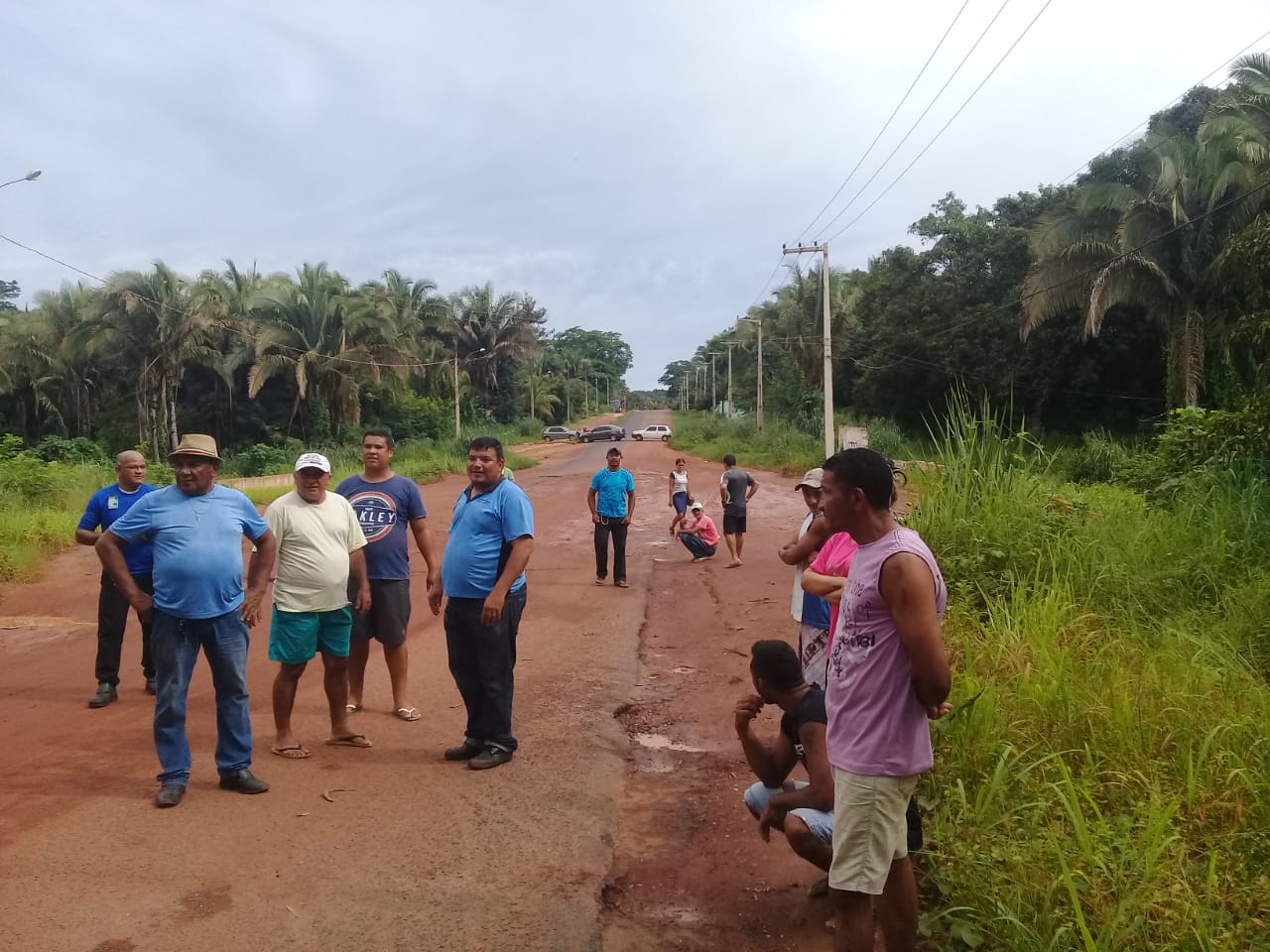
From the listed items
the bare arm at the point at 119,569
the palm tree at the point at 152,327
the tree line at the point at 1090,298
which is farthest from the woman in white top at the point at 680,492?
the palm tree at the point at 152,327

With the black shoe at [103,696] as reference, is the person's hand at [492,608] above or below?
above

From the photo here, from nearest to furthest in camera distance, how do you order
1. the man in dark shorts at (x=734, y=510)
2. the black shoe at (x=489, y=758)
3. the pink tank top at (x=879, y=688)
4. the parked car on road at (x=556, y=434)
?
1. the pink tank top at (x=879, y=688)
2. the black shoe at (x=489, y=758)
3. the man in dark shorts at (x=734, y=510)
4. the parked car on road at (x=556, y=434)

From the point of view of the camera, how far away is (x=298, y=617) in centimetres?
510

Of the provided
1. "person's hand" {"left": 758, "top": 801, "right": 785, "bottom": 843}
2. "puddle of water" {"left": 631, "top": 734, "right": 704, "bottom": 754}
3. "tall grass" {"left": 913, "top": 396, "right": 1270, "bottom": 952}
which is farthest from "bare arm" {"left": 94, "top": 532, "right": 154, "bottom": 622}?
"tall grass" {"left": 913, "top": 396, "right": 1270, "bottom": 952}

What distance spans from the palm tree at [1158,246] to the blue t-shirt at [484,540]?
21.1 meters

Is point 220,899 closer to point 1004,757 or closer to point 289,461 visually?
point 1004,757

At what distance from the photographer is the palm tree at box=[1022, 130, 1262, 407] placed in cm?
2177

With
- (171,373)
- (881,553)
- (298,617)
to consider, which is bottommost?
(298,617)

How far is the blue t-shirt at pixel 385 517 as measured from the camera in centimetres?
573

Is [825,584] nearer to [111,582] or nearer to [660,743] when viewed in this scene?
[660,743]

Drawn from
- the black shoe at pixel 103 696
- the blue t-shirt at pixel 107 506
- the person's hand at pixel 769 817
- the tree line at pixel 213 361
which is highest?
the tree line at pixel 213 361

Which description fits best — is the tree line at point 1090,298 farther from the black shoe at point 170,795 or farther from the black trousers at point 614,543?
the black shoe at point 170,795

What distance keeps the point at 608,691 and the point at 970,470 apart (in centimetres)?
373

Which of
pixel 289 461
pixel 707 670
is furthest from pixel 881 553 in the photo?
pixel 289 461
